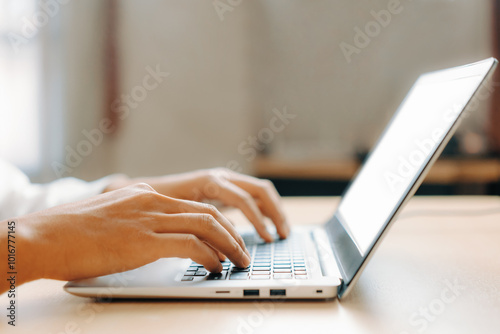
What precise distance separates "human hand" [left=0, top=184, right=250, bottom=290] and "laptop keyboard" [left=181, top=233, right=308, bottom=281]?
15 mm

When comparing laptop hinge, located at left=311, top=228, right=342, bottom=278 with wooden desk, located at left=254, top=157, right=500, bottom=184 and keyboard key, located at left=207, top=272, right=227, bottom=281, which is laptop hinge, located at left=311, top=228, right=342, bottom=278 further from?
wooden desk, located at left=254, top=157, right=500, bottom=184

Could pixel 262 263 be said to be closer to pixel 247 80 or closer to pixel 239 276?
pixel 239 276

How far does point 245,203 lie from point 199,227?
251 mm

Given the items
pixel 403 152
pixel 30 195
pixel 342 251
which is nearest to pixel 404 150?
pixel 403 152

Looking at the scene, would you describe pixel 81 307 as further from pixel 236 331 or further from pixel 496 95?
pixel 496 95

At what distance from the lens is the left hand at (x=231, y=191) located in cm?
79

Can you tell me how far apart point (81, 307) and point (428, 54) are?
→ 275cm

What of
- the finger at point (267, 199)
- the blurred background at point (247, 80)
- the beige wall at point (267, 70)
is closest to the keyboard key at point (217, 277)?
the finger at point (267, 199)

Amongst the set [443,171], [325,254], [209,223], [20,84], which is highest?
[20,84]

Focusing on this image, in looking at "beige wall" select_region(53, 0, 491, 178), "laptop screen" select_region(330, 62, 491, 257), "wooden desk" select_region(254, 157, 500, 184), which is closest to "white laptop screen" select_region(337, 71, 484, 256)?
"laptop screen" select_region(330, 62, 491, 257)

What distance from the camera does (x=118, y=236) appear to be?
20.0 inches

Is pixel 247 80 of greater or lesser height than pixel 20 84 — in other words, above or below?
below

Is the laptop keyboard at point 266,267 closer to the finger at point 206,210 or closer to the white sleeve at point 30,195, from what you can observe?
the finger at point 206,210

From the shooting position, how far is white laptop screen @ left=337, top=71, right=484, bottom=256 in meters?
0.49
